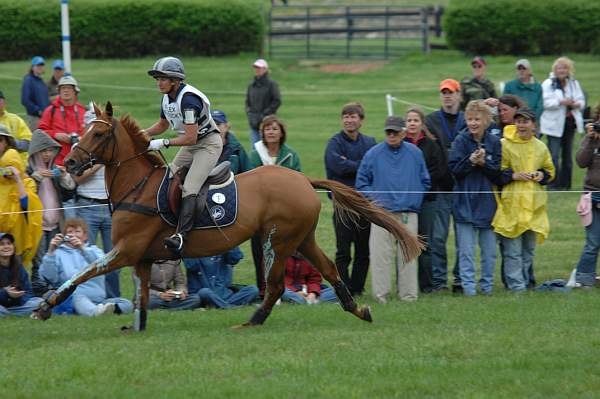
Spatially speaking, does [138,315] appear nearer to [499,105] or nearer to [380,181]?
[380,181]

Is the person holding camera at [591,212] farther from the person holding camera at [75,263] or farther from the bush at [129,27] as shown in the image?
the bush at [129,27]

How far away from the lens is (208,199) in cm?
1066

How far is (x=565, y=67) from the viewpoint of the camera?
738 inches

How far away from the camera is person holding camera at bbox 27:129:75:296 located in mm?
12867

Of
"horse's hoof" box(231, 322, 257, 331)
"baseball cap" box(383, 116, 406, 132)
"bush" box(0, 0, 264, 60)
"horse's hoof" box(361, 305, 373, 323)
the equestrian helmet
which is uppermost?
"bush" box(0, 0, 264, 60)

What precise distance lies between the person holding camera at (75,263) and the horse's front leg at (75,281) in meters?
1.62

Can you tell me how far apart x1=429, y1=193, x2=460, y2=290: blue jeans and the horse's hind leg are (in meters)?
2.48

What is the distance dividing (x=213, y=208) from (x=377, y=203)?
89.8 inches

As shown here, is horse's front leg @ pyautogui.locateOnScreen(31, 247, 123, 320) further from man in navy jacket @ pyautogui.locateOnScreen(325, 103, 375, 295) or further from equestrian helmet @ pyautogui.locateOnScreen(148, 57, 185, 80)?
man in navy jacket @ pyautogui.locateOnScreen(325, 103, 375, 295)

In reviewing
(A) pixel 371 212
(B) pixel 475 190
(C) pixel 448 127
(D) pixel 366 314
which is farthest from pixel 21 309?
(C) pixel 448 127

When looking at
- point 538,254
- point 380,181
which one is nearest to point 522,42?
point 538,254

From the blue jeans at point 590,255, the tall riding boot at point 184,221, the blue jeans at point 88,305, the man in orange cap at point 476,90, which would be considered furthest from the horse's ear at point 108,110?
the man in orange cap at point 476,90

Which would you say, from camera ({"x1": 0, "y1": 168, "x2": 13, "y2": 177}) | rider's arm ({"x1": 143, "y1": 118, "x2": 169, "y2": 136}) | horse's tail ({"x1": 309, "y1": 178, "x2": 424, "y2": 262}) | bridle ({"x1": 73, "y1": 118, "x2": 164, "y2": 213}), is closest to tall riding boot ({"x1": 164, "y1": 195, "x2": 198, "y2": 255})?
bridle ({"x1": 73, "y1": 118, "x2": 164, "y2": 213})

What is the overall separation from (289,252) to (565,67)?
30.9 ft
